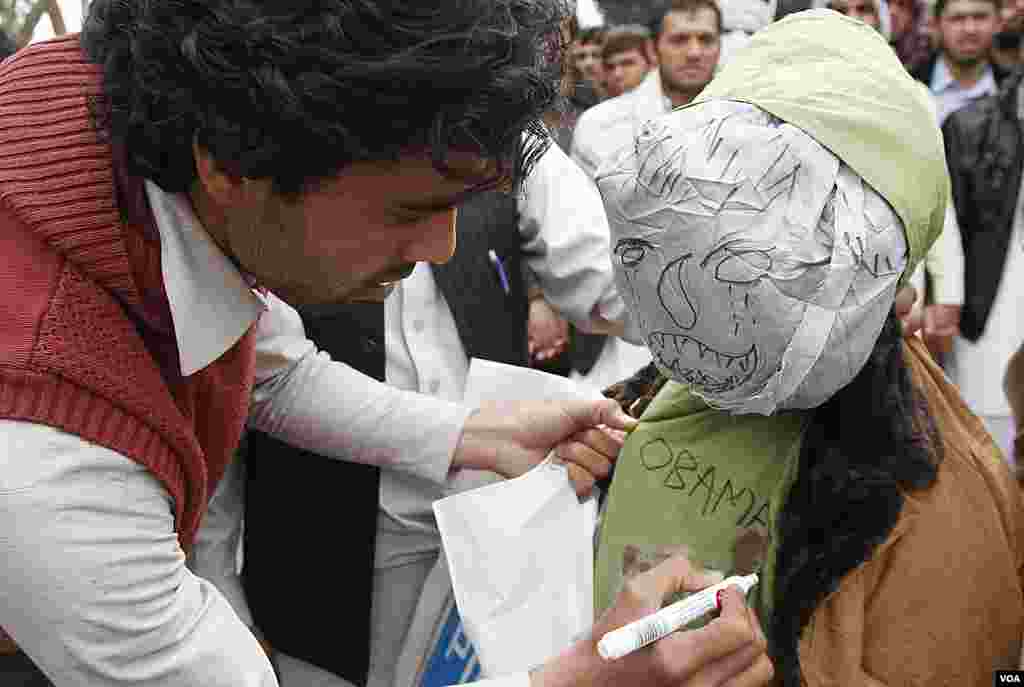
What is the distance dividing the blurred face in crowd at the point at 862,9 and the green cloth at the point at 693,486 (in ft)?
9.97

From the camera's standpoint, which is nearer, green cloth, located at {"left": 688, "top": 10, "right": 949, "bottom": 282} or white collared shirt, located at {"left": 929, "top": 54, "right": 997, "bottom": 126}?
green cloth, located at {"left": 688, "top": 10, "right": 949, "bottom": 282}

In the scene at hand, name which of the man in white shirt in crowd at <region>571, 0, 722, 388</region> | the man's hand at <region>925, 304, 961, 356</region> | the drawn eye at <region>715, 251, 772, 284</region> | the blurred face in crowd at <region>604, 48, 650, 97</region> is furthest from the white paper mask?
the blurred face in crowd at <region>604, 48, 650, 97</region>

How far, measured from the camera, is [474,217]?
211cm

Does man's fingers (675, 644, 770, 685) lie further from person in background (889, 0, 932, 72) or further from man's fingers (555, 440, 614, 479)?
person in background (889, 0, 932, 72)

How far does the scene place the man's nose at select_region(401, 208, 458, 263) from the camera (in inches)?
49.1

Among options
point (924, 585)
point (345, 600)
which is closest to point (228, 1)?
point (924, 585)

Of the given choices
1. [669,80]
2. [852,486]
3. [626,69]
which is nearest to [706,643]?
[852,486]

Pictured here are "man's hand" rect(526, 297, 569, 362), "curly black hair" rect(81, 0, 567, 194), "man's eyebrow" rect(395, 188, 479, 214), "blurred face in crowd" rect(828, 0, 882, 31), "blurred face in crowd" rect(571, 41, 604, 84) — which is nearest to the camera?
"curly black hair" rect(81, 0, 567, 194)

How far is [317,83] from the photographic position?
1.10 metres

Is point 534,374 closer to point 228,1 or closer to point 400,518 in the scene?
point 400,518

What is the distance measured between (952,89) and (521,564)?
3879 mm

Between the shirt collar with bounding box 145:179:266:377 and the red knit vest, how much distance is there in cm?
2

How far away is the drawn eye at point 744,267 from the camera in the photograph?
4.17ft

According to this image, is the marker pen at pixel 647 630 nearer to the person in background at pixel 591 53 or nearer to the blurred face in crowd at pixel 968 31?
the blurred face in crowd at pixel 968 31
